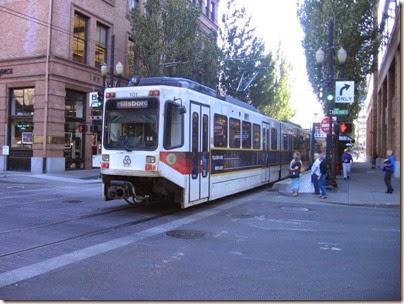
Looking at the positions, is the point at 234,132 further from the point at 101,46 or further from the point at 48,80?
the point at 101,46

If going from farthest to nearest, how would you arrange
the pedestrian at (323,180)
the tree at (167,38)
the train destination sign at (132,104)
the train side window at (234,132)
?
1. the tree at (167,38)
2. the pedestrian at (323,180)
3. the train side window at (234,132)
4. the train destination sign at (132,104)

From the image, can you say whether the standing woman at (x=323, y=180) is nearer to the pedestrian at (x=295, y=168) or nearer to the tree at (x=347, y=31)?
the pedestrian at (x=295, y=168)

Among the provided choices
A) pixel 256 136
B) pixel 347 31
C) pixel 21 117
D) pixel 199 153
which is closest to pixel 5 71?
pixel 21 117

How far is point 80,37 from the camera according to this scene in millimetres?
28109

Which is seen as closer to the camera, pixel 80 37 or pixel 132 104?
pixel 132 104

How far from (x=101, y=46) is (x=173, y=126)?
2094 cm

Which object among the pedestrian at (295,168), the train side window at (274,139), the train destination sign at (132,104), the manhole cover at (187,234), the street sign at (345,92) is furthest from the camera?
the train side window at (274,139)

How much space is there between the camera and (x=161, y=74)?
27.2 m

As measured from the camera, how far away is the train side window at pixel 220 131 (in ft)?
42.4

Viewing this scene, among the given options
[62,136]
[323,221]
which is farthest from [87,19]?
[323,221]

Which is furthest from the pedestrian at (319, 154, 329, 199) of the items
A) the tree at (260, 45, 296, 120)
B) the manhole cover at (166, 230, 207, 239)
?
the tree at (260, 45, 296, 120)

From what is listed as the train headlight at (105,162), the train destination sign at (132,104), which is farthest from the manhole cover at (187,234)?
the train destination sign at (132,104)

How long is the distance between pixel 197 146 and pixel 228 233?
3.15 m

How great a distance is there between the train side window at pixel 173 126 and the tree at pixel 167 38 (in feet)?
52.2
